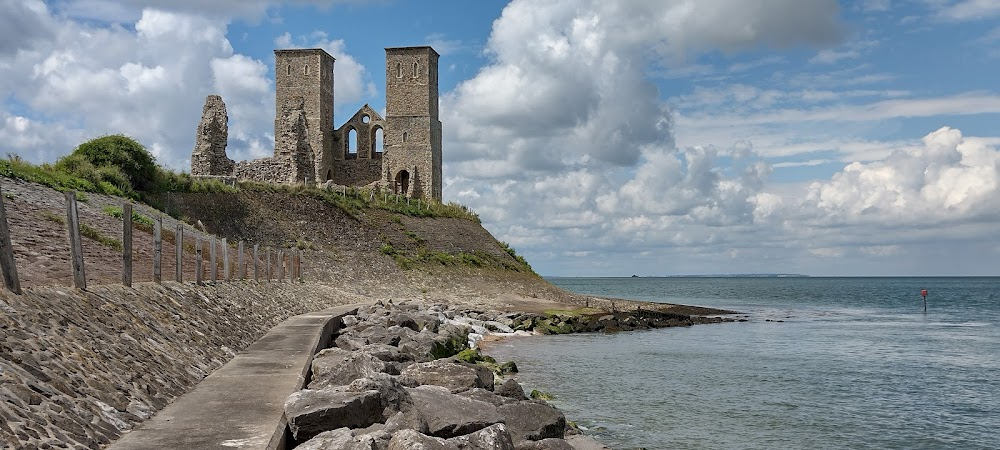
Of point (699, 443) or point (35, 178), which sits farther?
point (35, 178)

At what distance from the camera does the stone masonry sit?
49312 millimetres

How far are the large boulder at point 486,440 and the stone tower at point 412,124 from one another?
52414 millimetres

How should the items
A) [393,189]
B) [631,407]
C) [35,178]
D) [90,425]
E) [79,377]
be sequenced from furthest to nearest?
[393,189], [35,178], [631,407], [79,377], [90,425]

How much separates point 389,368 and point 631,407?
6320 mm

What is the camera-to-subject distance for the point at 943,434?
1428 centimetres

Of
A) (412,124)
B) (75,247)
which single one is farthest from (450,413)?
(412,124)

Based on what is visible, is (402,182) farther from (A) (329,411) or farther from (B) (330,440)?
(B) (330,440)

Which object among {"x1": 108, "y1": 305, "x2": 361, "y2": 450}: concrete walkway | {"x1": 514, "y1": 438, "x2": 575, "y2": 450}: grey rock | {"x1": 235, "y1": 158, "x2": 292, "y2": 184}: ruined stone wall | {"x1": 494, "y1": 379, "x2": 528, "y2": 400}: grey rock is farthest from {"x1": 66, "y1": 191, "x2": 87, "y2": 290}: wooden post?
{"x1": 235, "y1": 158, "x2": 292, "y2": 184}: ruined stone wall

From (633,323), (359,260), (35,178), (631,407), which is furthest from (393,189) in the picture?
(631,407)

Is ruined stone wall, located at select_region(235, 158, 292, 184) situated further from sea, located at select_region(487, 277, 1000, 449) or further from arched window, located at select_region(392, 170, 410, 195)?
sea, located at select_region(487, 277, 1000, 449)

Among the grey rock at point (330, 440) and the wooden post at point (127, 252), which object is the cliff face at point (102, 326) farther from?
the grey rock at point (330, 440)

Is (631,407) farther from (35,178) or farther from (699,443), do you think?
(35,178)

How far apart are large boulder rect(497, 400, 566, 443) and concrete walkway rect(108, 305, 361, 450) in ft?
8.20

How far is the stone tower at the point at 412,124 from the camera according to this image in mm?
60250
